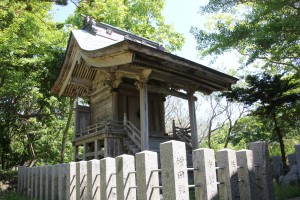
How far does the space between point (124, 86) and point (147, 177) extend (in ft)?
30.5

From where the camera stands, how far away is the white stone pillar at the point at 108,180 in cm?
395

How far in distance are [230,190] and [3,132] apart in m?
20.3

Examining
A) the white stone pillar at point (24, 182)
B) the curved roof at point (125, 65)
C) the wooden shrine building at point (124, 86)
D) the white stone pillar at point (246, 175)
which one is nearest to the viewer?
the white stone pillar at point (246, 175)

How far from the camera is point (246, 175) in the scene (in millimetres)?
3484

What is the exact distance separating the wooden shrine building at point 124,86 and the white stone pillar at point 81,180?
4.47m

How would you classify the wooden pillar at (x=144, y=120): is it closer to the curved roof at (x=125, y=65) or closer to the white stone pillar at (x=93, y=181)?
the curved roof at (x=125, y=65)

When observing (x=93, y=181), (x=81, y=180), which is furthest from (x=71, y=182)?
(x=93, y=181)

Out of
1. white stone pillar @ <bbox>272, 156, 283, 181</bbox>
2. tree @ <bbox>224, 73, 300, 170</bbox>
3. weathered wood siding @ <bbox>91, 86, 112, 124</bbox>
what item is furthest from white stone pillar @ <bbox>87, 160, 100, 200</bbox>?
tree @ <bbox>224, 73, 300, 170</bbox>

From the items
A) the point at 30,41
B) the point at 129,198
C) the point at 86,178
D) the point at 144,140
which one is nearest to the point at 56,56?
the point at 30,41

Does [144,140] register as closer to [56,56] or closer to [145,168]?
[145,168]

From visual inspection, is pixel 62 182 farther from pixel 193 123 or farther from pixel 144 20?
pixel 144 20

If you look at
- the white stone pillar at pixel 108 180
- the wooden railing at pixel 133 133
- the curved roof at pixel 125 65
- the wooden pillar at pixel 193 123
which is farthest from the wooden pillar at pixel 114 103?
the white stone pillar at pixel 108 180

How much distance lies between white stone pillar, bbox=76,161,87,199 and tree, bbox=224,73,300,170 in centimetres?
1008

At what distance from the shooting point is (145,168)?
3.21 m
